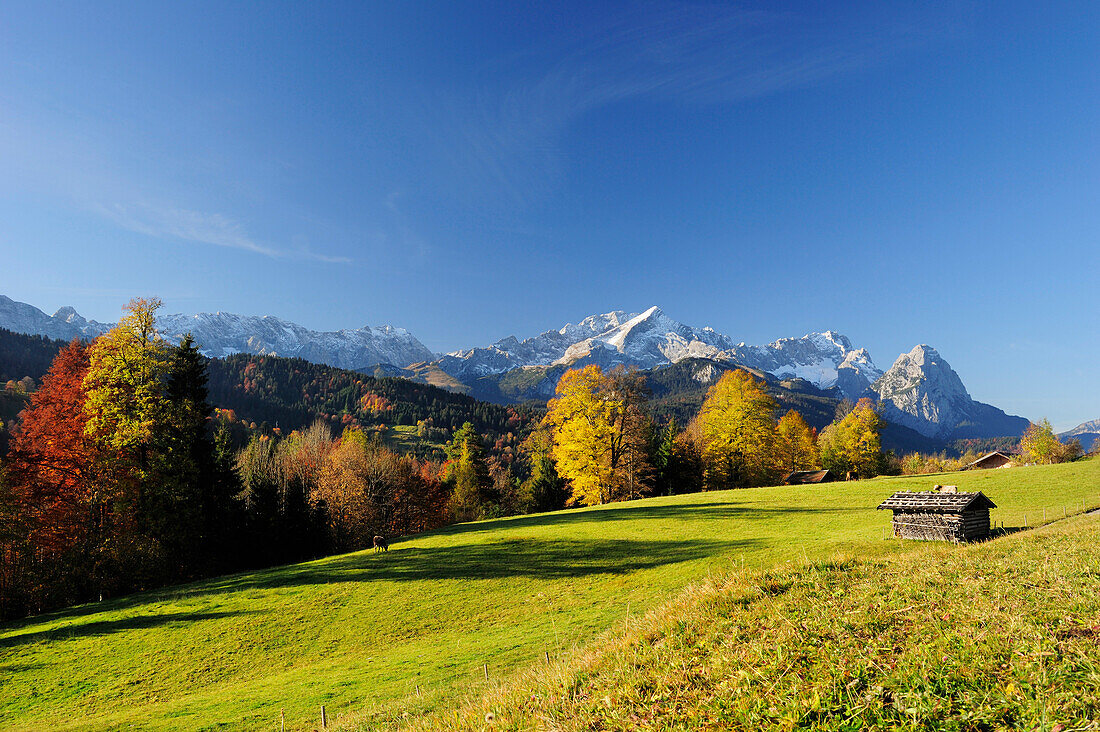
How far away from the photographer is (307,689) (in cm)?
1442

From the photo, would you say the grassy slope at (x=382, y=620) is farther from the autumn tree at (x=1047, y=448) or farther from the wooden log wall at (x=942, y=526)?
the autumn tree at (x=1047, y=448)

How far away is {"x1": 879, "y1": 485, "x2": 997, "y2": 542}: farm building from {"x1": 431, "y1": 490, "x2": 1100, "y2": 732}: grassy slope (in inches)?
769

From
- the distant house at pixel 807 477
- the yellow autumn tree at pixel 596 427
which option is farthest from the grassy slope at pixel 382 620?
the distant house at pixel 807 477

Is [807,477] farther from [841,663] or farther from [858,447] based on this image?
[841,663]

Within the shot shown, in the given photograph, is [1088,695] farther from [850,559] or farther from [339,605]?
[339,605]

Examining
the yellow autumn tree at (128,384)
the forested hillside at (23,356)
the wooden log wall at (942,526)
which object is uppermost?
the forested hillside at (23,356)

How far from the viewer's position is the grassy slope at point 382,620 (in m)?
14.0

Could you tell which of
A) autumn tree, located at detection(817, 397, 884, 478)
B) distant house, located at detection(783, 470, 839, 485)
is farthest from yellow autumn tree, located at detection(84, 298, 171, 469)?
autumn tree, located at detection(817, 397, 884, 478)

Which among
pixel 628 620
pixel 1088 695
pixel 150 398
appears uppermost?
pixel 150 398

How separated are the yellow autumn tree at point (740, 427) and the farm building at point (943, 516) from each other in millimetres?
28476

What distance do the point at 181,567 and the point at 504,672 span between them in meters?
31.3

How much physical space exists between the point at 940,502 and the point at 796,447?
168 ft

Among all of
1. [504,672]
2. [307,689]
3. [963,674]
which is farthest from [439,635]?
[963,674]

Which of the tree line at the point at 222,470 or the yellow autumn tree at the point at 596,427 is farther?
the yellow autumn tree at the point at 596,427
